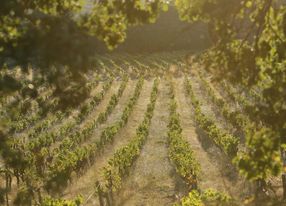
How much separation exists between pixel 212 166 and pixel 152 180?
2.83 m

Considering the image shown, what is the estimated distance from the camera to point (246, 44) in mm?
8359

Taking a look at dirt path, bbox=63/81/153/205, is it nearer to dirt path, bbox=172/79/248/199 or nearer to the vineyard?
the vineyard

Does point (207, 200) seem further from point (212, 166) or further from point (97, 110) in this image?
point (97, 110)

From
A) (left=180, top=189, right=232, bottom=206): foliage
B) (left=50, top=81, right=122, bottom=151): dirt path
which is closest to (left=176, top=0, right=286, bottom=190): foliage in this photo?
(left=180, top=189, right=232, bottom=206): foliage

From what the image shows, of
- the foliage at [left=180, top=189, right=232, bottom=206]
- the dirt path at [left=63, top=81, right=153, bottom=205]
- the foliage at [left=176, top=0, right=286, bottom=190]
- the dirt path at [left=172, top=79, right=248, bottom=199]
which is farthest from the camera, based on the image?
the dirt path at [left=63, top=81, right=153, bottom=205]

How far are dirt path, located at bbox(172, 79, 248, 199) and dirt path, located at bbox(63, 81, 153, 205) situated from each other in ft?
9.96

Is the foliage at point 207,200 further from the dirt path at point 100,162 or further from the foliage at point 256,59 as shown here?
the foliage at point 256,59

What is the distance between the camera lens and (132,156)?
66.6 ft

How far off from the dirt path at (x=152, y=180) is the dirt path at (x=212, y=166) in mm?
1176

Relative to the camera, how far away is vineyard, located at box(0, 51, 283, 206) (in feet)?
53.3

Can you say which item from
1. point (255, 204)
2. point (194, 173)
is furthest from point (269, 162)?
point (194, 173)

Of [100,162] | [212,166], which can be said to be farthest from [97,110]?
[212,166]

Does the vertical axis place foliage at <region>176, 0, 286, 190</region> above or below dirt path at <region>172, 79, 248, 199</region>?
above

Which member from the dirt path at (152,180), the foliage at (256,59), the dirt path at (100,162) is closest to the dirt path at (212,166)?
the dirt path at (152,180)
